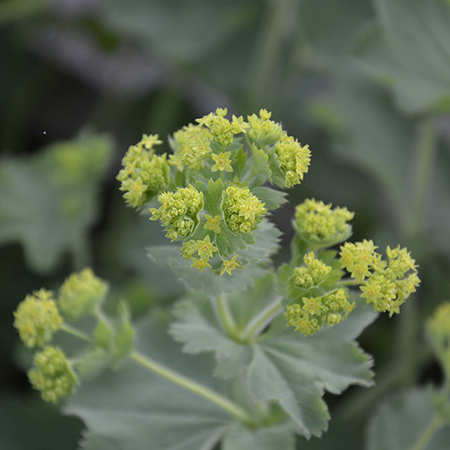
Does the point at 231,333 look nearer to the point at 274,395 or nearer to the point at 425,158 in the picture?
the point at 274,395

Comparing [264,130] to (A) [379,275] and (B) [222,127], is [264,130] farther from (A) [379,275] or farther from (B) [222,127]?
(A) [379,275]

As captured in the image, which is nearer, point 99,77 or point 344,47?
point 344,47

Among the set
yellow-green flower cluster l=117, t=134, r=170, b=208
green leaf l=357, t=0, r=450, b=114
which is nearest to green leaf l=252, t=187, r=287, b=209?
yellow-green flower cluster l=117, t=134, r=170, b=208

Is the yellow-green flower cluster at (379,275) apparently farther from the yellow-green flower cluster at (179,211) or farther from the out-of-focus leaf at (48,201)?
the out-of-focus leaf at (48,201)

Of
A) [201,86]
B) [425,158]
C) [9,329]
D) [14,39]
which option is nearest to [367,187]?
[425,158]

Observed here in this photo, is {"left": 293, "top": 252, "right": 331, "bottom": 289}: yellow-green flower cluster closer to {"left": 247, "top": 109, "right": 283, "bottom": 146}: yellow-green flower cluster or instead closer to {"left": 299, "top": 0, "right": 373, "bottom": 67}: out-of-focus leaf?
{"left": 247, "top": 109, "right": 283, "bottom": 146}: yellow-green flower cluster

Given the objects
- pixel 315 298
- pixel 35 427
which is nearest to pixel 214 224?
pixel 315 298

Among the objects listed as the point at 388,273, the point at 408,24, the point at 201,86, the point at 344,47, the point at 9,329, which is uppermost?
the point at 408,24

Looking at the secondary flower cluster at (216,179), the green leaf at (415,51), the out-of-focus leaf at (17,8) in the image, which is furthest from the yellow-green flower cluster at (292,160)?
the out-of-focus leaf at (17,8)
